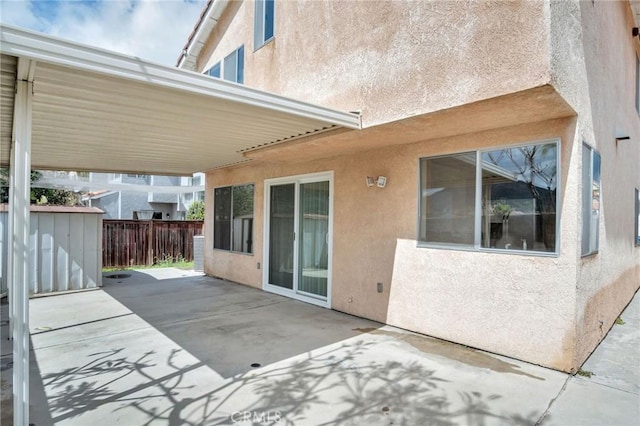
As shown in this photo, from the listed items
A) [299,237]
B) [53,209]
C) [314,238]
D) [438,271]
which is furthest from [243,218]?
[438,271]

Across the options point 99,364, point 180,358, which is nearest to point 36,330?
point 99,364

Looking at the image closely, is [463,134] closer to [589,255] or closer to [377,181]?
[377,181]

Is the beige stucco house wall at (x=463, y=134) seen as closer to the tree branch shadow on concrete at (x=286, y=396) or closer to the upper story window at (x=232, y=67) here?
the upper story window at (x=232, y=67)

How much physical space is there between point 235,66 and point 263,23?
5.78 ft

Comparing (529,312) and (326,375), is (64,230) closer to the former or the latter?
(326,375)

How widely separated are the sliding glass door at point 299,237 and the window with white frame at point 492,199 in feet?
7.78

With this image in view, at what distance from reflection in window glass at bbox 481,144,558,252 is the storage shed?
9082mm

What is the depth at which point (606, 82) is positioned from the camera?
18.5 feet

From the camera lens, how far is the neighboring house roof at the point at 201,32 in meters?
9.77

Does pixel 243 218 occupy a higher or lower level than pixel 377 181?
lower

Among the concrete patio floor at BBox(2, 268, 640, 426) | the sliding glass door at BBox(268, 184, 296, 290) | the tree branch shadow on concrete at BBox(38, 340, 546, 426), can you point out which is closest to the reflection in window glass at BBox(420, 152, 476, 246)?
the concrete patio floor at BBox(2, 268, 640, 426)

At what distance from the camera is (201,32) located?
→ 1058cm

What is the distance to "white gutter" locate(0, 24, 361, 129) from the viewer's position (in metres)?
2.68

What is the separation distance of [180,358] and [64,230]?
623 cm
